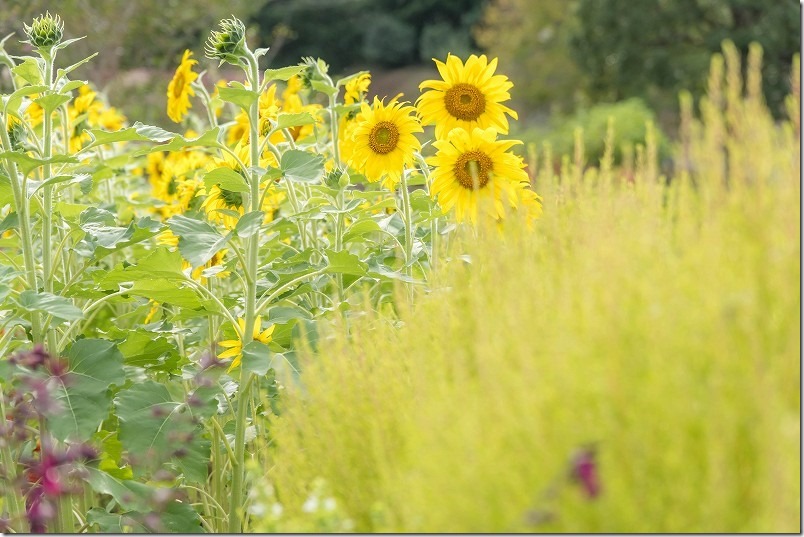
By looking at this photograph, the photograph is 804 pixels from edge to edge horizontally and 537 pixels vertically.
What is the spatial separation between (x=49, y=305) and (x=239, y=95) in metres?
0.60

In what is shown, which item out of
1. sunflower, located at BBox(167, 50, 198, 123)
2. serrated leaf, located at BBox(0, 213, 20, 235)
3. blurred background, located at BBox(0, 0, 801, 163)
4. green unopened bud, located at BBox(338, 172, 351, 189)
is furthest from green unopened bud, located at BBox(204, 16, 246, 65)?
blurred background, located at BBox(0, 0, 801, 163)

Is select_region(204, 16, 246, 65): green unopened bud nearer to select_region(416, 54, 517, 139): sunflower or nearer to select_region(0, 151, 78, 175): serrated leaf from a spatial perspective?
select_region(0, 151, 78, 175): serrated leaf

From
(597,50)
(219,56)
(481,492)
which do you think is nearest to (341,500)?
(481,492)

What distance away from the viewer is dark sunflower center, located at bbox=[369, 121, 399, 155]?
270 centimetres

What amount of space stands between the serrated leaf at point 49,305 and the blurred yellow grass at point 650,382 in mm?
636

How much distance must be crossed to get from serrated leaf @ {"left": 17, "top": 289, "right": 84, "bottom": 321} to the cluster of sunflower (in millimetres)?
869

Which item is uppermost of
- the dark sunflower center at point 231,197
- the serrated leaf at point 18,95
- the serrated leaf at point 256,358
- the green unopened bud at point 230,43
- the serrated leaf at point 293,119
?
the green unopened bud at point 230,43

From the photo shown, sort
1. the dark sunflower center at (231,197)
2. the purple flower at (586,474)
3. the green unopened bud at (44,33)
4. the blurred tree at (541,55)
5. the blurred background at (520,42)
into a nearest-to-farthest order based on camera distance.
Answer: the purple flower at (586,474) < the green unopened bud at (44,33) < the dark sunflower center at (231,197) < the blurred background at (520,42) < the blurred tree at (541,55)

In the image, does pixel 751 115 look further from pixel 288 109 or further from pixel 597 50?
pixel 597 50

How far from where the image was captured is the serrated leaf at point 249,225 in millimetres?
2201

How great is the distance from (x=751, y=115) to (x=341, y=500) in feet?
3.03

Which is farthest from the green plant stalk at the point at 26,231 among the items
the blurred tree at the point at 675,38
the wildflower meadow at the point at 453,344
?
the blurred tree at the point at 675,38

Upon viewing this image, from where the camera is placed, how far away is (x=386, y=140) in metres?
2.71

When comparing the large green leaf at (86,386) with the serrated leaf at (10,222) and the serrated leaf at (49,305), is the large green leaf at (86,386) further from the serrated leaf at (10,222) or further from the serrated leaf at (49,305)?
the serrated leaf at (10,222)
